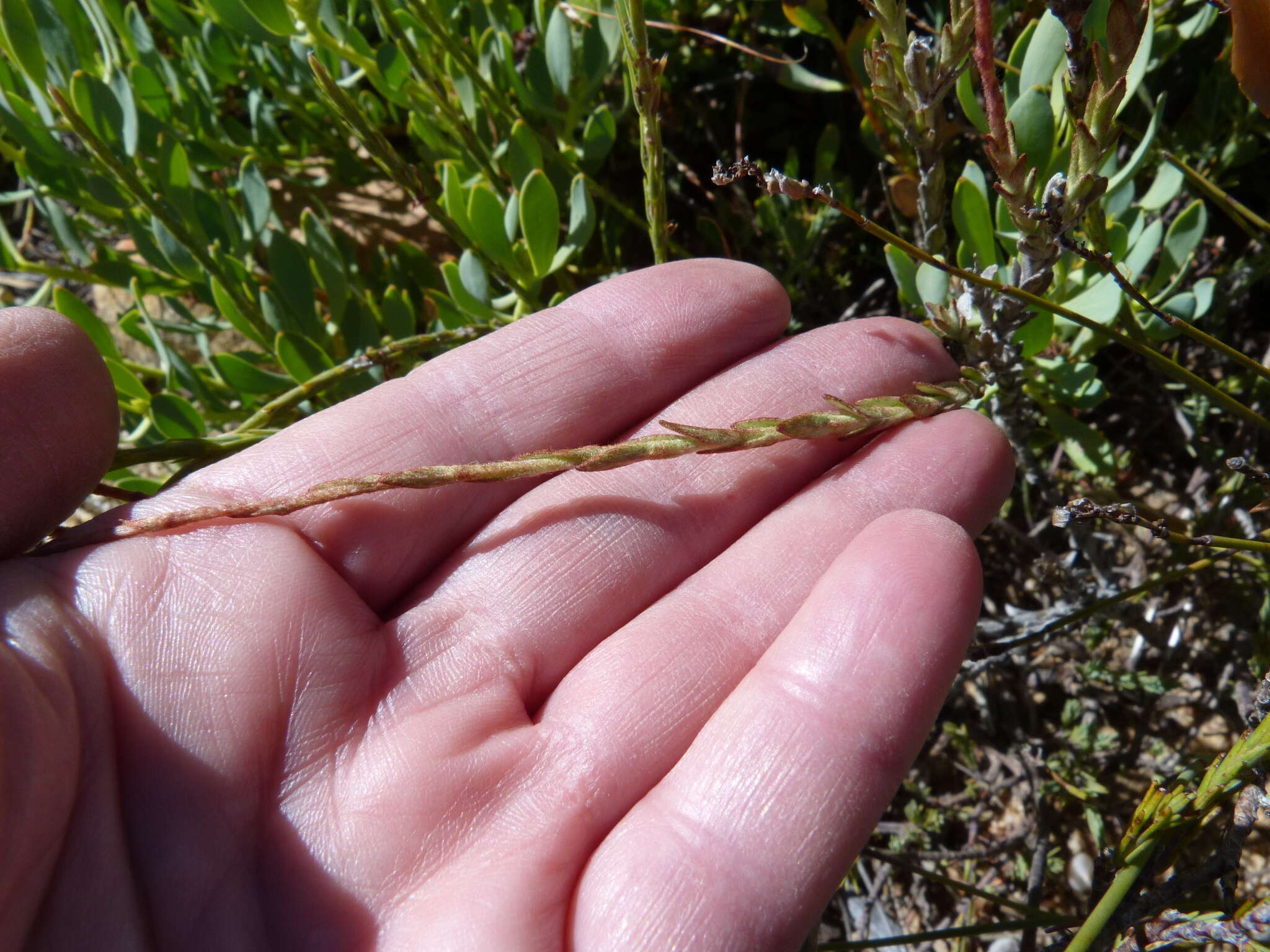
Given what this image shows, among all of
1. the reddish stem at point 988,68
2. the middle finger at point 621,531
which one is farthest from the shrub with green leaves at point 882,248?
the middle finger at point 621,531

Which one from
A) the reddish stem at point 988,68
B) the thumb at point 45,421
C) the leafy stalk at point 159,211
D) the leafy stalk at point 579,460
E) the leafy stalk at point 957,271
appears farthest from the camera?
the leafy stalk at point 159,211

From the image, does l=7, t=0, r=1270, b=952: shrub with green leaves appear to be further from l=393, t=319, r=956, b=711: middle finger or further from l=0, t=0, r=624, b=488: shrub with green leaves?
l=393, t=319, r=956, b=711: middle finger

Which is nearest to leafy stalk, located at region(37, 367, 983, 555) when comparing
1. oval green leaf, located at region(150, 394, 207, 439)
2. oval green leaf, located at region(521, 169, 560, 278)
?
oval green leaf, located at region(150, 394, 207, 439)

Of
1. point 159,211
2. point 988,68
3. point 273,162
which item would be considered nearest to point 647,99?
point 988,68

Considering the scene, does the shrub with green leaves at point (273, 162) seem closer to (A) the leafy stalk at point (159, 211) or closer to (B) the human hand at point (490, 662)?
(A) the leafy stalk at point (159, 211)

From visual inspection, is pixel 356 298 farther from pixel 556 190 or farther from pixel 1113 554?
pixel 1113 554

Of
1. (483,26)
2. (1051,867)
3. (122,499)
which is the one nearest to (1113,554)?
(1051,867)
